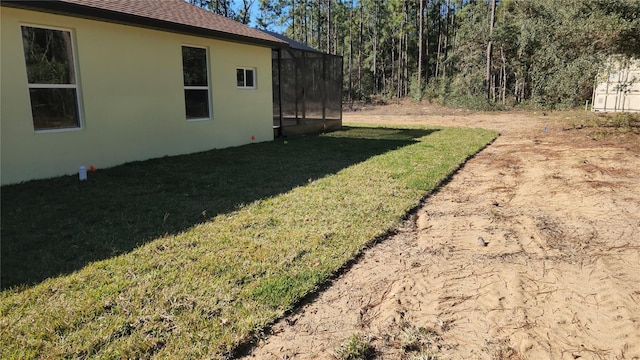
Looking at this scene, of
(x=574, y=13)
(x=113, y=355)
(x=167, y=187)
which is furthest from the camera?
(x=574, y=13)

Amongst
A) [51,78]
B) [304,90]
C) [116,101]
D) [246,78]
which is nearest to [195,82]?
[246,78]

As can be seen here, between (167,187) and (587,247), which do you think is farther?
(167,187)

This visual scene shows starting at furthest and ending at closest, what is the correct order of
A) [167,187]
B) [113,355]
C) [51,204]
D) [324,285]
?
1. [167,187]
2. [51,204]
3. [324,285]
4. [113,355]

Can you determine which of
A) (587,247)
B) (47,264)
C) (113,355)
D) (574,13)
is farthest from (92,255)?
(574,13)

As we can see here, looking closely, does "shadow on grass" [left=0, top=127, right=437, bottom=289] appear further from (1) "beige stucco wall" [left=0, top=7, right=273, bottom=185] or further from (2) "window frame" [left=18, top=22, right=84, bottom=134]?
(2) "window frame" [left=18, top=22, right=84, bottom=134]

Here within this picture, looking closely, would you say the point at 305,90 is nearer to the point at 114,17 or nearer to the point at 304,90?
the point at 304,90

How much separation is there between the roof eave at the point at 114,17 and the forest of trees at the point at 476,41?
8.26 metres

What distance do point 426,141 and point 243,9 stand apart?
94.8 feet

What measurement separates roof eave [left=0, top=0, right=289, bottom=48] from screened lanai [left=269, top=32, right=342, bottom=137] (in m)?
2.71

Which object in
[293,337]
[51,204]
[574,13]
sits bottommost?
[293,337]

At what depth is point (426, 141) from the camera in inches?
429

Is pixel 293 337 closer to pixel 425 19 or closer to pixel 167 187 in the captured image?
pixel 167 187

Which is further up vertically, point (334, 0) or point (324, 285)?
point (334, 0)

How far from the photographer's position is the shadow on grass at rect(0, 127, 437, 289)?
3.38m
